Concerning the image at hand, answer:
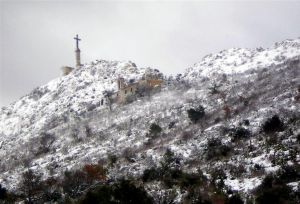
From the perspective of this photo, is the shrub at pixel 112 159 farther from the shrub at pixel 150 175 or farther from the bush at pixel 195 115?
the bush at pixel 195 115

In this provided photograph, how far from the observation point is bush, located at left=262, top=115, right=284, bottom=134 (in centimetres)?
4701

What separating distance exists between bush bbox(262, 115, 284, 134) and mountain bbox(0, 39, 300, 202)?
0.31 ft

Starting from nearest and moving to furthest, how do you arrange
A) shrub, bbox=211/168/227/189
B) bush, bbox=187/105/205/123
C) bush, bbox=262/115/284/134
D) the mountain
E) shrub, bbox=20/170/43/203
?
shrub, bbox=211/168/227/189 < the mountain < bush, bbox=262/115/284/134 < shrub, bbox=20/170/43/203 < bush, bbox=187/105/205/123

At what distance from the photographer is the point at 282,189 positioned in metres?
33.5

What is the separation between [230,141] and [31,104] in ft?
199

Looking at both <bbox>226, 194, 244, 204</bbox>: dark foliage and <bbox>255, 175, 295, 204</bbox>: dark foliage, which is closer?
<bbox>255, 175, 295, 204</bbox>: dark foliage

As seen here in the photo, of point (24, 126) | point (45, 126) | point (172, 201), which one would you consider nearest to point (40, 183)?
point (172, 201)

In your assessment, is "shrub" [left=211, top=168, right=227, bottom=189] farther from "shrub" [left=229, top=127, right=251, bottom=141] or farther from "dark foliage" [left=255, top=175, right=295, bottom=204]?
"shrub" [left=229, top=127, right=251, bottom=141]

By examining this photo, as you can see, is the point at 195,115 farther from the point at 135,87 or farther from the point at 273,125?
the point at 135,87

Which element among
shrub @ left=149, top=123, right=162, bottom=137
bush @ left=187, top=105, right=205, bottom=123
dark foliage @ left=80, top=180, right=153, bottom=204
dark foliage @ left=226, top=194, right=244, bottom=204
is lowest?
dark foliage @ left=226, top=194, right=244, bottom=204

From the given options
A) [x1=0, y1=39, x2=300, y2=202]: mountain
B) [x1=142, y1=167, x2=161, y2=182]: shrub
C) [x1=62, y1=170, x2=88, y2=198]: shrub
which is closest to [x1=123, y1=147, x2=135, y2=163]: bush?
[x1=0, y1=39, x2=300, y2=202]: mountain

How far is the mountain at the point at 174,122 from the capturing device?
45.0m

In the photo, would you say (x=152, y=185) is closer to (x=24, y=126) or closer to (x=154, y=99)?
(x=154, y=99)

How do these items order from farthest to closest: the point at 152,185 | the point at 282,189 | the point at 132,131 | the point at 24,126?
1. the point at 24,126
2. the point at 132,131
3. the point at 152,185
4. the point at 282,189
